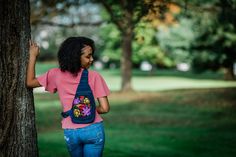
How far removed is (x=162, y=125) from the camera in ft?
55.6

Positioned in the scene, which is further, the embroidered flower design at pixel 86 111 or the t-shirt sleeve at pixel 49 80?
the t-shirt sleeve at pixel 49 80

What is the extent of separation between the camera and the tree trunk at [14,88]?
220 inches

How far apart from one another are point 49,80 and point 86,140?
66cm

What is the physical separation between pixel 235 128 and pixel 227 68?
27.7 metres

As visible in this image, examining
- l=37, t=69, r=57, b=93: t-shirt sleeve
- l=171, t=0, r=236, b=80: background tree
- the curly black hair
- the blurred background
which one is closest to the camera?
the curly black hair

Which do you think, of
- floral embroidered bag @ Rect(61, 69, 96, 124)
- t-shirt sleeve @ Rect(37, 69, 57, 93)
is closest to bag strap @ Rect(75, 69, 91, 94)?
floral embroidered bag @ Rect(61, 69, 96, 124)

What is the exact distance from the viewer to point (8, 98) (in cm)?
561

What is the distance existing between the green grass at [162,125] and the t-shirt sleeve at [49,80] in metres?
5.41

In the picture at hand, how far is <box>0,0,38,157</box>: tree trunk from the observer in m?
5.59

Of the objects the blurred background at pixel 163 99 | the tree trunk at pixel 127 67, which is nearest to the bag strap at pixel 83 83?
the blurred background at pixel 163 99

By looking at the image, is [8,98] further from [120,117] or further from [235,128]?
[120,117]

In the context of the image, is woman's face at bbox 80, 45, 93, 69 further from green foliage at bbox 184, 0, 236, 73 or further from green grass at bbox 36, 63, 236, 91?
green foliage at bbox 184, 0, 236, 73

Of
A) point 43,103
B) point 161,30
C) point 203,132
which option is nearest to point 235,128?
point 203,132

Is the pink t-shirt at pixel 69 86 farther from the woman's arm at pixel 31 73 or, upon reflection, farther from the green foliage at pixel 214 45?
the green foliage at pixel 214 45
